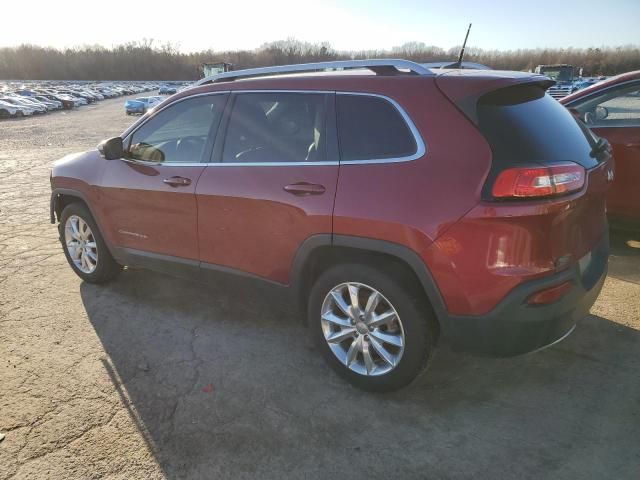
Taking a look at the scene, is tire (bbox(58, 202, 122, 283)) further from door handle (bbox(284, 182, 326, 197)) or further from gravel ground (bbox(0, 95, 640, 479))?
door handle (bbox(284, 182, 326, 197))

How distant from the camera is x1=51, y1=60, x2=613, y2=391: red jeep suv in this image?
226 centimetres

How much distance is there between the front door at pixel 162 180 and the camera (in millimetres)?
3422

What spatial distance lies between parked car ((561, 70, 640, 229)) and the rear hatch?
2403 mm

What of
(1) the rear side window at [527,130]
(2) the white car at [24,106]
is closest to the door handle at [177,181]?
(1) the rear side window at [527,130]

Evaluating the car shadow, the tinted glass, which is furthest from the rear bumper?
the tinted glass

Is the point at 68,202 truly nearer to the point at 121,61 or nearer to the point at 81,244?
the point at 81,244

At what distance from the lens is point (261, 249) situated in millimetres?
3082

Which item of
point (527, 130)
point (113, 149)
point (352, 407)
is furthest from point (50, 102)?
point (527, 130)

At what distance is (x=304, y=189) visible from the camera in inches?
109

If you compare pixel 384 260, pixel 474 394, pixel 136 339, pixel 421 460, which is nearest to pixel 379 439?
pixel 421 460

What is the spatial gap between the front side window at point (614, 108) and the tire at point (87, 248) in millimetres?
4784

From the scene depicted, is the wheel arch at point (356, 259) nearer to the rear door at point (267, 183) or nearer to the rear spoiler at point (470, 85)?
the rear door at point (267, 183)

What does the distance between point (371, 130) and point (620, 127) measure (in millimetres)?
3339

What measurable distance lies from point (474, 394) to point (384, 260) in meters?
0.96
